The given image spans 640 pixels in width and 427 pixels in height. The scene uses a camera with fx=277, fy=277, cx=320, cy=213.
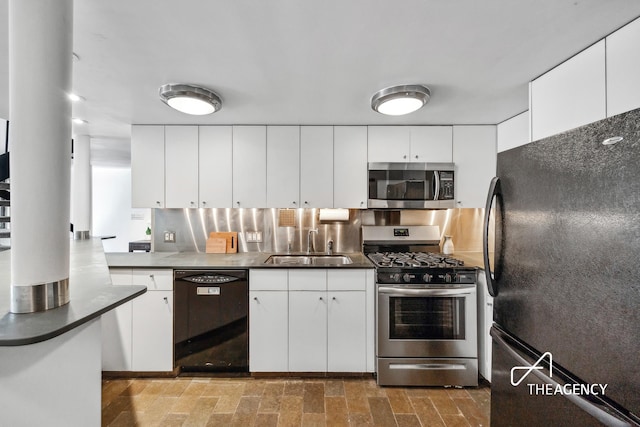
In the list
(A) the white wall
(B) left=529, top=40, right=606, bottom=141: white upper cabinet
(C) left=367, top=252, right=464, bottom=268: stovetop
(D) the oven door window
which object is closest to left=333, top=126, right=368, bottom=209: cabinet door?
(C) left=367, top=252, right=464, bottom=268: stovetop

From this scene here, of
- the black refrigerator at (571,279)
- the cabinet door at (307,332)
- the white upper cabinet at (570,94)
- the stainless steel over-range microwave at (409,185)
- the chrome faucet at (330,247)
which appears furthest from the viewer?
the chrome faucet at (330,247)

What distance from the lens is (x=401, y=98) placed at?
76.4 inches

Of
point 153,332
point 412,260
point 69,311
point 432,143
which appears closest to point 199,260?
point 153,332

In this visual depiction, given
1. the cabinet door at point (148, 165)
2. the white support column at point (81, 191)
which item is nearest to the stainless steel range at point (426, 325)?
the cabinet door at point (148, 165)

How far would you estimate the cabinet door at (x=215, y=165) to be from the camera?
9.24ft

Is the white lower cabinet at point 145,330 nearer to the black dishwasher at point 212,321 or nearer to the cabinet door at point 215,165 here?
the black dishwasher at point 212,321

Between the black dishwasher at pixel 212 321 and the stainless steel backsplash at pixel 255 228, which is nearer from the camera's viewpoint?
the black dishwasher at pixel 212 321

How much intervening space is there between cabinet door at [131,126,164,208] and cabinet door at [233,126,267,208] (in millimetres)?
753

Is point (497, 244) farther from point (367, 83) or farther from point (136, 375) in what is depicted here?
point (136, 375)

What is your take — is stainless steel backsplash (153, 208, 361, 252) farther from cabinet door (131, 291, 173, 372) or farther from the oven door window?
the oven door window

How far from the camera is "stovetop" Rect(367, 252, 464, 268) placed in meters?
2.32

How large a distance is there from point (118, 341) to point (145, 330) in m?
0.25

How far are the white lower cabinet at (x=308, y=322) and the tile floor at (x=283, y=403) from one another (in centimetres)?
16

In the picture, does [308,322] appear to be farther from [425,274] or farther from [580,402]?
[580,402]
